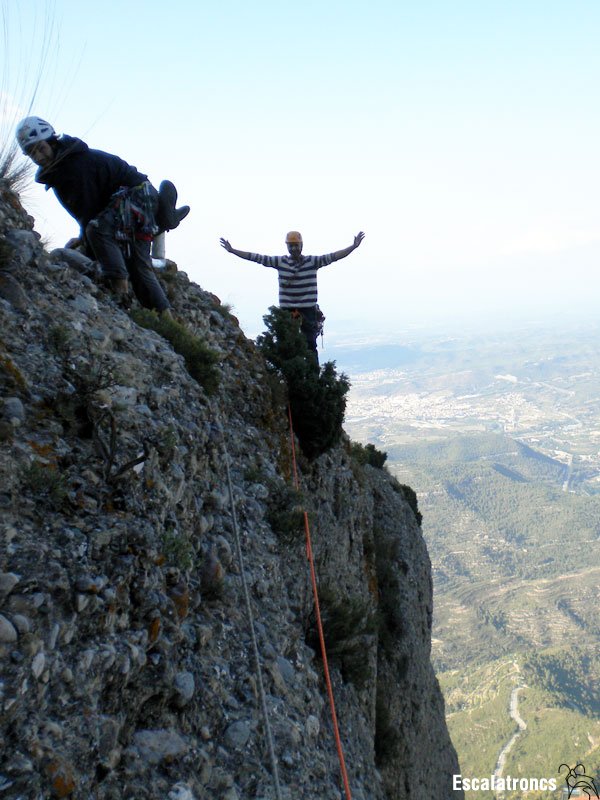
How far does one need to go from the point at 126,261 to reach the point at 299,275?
4047mm

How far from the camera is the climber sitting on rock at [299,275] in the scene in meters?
11.5

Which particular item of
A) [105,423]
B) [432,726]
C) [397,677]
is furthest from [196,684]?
[432,726]

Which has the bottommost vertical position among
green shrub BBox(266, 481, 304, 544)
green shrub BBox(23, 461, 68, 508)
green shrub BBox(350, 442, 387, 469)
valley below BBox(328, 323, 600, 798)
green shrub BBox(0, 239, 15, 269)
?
valley below BBox(328, 323, 600, 798)

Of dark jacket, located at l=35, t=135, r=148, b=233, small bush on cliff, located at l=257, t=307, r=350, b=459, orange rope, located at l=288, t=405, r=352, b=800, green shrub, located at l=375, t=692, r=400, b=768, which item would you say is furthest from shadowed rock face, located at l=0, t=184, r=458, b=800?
green shrub, located at l=375, t=692, r=400, b=768

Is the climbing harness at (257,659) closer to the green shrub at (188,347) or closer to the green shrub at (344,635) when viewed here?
the green shrub at (188,347)

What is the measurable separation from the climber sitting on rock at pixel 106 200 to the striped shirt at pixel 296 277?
3264mm

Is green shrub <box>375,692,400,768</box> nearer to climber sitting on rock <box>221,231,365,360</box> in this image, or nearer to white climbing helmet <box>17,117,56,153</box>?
climber sitting on rock <box>221,231,365,360</box>

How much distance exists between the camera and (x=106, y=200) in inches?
309

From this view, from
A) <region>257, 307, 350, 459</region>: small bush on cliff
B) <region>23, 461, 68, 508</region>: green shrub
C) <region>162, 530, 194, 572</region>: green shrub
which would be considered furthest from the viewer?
<region>257, 307, 350, 459</region>: small bush on cliff

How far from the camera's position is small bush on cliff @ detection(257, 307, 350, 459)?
10.6 metres

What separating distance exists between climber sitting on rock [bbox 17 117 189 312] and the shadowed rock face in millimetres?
398

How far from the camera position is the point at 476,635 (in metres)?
117

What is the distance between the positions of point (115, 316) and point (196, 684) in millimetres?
4116

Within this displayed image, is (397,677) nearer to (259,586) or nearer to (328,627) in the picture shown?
(328,627)
